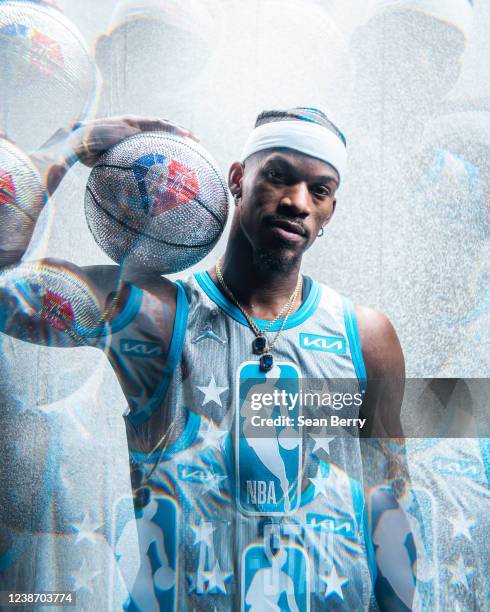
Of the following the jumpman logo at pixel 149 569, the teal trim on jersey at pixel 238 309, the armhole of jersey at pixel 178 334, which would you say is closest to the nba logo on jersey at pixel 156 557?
the jumpman logo at pixel 149 569

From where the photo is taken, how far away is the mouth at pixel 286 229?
1.09 meters

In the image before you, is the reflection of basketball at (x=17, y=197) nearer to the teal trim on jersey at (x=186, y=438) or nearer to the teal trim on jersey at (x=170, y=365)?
the teal trim on jersey at (x=170, y=365)

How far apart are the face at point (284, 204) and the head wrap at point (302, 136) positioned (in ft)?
0.05

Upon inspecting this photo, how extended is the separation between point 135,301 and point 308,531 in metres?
0.51

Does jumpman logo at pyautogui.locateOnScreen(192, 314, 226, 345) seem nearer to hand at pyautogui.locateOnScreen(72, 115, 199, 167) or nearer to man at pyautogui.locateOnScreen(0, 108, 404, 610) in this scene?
man at pyautogui.locateOnScreen(0, 108, 404, 610)

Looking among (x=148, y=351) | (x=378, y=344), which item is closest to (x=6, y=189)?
(x=148, y=351)

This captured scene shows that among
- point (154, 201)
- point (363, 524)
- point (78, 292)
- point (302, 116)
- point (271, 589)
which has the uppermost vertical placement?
point (302, 116)

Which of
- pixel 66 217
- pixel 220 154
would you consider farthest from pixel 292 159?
pixel 66 217

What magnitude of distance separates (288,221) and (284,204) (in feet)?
0.10

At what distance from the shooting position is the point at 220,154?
4.19ft

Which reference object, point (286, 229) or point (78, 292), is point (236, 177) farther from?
point (78, 292)

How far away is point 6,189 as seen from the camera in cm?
96

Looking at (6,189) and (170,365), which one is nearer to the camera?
(6,189)

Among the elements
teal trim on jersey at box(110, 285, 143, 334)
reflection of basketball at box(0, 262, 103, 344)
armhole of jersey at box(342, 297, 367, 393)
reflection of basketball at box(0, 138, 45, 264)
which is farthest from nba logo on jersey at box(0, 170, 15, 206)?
armhole of jersey at box(342, 297, 367, 393)
